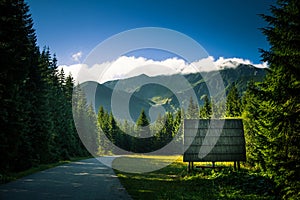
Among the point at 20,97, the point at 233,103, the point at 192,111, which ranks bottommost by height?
the point at 20,97

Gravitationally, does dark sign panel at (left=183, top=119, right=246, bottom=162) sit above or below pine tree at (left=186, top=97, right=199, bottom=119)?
below

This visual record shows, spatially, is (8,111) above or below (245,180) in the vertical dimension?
above

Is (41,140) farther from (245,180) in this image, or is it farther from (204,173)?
(245,180)

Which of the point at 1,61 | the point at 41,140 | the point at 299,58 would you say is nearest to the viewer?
the point at 299,58

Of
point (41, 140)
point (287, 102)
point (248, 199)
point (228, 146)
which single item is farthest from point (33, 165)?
point (287, 102)

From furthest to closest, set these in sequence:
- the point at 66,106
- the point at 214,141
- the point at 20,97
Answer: the point at 66,106 < the point at 214,141 < the point at 20,97

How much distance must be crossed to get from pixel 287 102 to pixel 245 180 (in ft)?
27.6

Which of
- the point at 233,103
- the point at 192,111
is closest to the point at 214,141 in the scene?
the point at 233,103

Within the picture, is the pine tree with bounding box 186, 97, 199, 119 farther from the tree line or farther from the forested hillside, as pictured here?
the tree line

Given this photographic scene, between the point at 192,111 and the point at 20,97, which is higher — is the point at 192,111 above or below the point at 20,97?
above

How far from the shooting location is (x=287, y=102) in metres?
8.93

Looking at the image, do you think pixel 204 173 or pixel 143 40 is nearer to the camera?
pixel 204 173

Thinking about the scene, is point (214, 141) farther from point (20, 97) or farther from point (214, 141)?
point (20, 97)

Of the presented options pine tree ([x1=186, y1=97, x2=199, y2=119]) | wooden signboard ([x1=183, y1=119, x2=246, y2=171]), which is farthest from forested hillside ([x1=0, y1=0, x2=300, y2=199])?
pine tree ([x1=186, y1=97, x2=199, y2=119])
